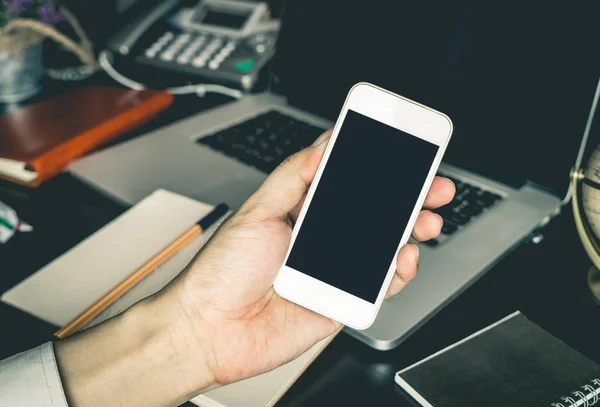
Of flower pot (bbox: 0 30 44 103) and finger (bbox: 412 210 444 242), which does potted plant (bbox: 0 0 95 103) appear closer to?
flower pot (bbox: 0 30 44 103)

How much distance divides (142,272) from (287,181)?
0.56ft

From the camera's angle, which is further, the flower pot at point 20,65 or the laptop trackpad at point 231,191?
the flower pot at point 20,65

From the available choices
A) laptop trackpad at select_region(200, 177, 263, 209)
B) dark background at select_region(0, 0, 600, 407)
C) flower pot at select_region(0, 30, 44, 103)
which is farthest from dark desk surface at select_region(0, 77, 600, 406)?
flower pot at select_region(0, 30, 44, 103)

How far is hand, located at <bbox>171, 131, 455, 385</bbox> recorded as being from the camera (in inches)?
18.0

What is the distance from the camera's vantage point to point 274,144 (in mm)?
751

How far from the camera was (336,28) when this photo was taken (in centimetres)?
77

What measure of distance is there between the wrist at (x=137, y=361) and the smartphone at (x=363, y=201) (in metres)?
0.09

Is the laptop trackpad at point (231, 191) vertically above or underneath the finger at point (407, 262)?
underneath

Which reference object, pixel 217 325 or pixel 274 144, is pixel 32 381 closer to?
pixel 217 325

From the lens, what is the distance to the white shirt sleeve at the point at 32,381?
0.42 metres

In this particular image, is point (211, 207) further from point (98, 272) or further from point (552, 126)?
point (552, 126)

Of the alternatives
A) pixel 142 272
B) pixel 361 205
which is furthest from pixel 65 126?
pixel 361 205

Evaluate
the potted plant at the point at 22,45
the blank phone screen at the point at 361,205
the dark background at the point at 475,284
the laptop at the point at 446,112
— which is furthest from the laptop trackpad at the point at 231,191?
the potted plant at the point at 22,45

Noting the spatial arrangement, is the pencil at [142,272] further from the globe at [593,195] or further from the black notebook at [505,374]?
the globe at [593,195]
